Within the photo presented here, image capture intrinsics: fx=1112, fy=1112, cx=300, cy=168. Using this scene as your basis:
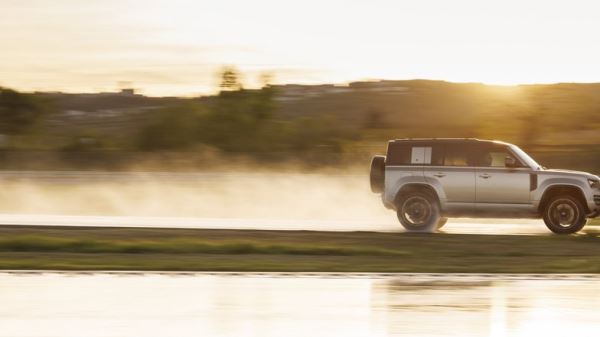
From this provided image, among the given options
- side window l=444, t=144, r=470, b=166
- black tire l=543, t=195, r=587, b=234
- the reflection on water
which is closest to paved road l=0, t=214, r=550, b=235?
black tire l=543, t=195, r=587, b=234

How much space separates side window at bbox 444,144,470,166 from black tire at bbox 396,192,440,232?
79cm

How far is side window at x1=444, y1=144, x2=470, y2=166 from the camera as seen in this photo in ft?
72.3

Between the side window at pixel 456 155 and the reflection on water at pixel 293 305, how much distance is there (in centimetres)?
775

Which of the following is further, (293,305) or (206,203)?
(206,203)

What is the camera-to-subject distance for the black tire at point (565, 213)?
21.7m

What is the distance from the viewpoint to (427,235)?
21547 millimetres

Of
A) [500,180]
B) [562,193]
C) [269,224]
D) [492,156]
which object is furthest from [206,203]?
[562,193]

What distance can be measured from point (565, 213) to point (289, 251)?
6.25 m

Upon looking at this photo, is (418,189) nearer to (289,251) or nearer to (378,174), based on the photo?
(378,174)

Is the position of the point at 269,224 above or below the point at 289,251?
above

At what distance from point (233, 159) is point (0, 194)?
19.7 meters

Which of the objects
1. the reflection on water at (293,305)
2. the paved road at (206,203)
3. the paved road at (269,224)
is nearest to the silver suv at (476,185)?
the paved road at (269,224)

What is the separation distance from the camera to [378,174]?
22.3 metres

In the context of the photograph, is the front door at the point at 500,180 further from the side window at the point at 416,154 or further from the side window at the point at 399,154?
the side window at the point at 399,154
